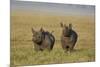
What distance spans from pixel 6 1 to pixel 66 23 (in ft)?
2.18

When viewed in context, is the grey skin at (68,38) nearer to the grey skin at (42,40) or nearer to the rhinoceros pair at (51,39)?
the rhinoceros pair at (51,39)

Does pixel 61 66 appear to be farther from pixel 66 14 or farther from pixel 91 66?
pixel 66 14

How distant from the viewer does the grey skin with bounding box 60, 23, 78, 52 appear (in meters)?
2.24

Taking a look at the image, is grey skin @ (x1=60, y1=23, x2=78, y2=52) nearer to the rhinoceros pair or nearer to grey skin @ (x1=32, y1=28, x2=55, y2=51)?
the rhinoceros pair

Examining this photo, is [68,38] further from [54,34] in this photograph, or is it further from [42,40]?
[42,40]

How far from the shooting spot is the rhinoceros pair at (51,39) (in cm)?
213

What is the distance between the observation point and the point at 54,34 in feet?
7.20

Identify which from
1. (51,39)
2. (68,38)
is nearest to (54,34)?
(51,39)

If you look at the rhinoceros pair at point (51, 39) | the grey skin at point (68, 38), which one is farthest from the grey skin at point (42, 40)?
the grey skin at point (68, 38)

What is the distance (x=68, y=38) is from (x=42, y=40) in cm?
30

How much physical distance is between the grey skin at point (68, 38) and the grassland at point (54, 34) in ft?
0.13

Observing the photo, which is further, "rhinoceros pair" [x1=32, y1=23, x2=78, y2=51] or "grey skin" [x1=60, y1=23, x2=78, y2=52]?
"grey skin" [x1=60, y1=23, x2=78, y2=52]

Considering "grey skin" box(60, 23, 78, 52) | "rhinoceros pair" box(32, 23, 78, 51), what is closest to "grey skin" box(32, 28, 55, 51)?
"rhinoceros pair" box(32, 23, 78, 51)

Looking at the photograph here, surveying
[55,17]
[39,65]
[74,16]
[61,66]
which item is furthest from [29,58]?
[74,16]
